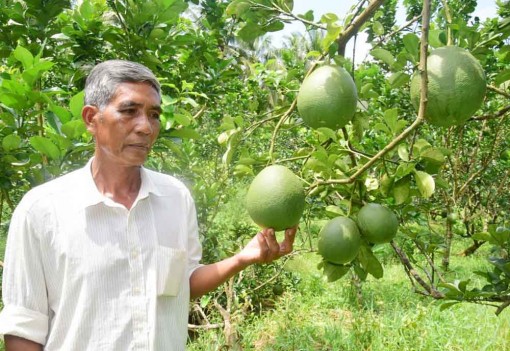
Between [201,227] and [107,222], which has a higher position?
[107,222]

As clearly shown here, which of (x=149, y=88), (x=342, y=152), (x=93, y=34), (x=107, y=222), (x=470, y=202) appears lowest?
(x=470, y=202)

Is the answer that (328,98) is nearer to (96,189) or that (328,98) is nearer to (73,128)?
(96,189)

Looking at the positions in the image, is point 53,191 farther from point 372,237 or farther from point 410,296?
point 410,296

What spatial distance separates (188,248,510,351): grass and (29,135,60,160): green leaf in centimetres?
191

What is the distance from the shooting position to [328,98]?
3.21 ft

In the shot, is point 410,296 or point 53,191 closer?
point 53,191

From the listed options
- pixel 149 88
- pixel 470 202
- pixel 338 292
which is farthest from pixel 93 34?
pixel 470 202

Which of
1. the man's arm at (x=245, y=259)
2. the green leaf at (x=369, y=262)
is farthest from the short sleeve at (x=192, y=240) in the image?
the green leaf at (x=369, y=262)

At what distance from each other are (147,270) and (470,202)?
192 inches

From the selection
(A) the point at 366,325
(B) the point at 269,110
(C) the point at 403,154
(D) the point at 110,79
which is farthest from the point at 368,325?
(D) the point at 110,79

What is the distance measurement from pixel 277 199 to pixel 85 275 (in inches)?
18.7

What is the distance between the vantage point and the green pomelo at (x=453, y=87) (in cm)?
84

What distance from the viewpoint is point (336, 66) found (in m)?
1.02

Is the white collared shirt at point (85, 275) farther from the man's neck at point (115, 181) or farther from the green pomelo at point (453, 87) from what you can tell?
the green pomelo at point (453, 87)
